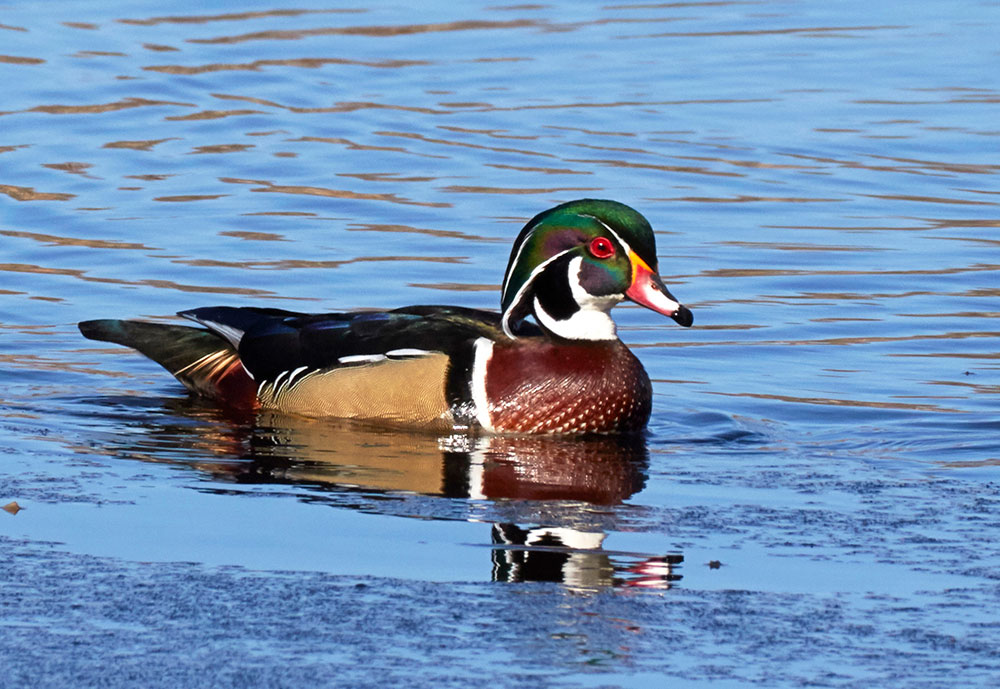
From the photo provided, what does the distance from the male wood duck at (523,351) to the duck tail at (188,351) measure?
0.43 metres

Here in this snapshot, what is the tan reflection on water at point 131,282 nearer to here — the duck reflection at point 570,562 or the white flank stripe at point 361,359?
the white flank stripe at point 361,359

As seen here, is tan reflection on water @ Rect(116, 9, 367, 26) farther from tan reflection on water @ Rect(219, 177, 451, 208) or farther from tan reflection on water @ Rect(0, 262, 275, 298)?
tan reflection on water @ Rect(0, 262, 275, 298)

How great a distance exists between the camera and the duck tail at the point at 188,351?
33.1ft

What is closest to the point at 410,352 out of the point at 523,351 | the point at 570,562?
the point at 523,351

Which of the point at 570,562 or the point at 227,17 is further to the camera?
the point at 227,17

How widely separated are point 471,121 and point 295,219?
3.32 m

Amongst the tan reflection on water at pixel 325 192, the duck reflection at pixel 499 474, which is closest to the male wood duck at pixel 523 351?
the duck reflection at pixel 499 474

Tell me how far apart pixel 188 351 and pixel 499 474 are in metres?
2.48

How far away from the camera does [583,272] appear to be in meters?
9.34

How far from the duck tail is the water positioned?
16cm

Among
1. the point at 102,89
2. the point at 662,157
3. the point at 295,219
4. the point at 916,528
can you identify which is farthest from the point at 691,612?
the point at 102,89

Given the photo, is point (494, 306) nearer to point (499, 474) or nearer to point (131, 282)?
point (131, 282)

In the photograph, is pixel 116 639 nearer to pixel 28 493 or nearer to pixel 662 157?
pixel 28 493

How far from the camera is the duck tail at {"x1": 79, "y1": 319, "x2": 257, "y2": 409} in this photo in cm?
1009
